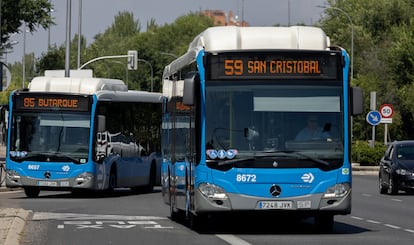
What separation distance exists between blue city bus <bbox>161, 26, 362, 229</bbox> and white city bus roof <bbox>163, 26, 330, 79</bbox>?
0.02 meters

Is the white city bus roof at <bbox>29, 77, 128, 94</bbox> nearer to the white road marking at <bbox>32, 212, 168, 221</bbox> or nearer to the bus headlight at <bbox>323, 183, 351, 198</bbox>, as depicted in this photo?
the white road marking at <bbox>32, 212, 168, 221</bbox>

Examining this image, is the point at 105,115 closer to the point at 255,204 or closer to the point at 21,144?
the point at 21,144

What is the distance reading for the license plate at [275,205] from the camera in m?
18.5

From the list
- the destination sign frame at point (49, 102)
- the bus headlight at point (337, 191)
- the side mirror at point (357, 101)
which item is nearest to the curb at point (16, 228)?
the bus headlight at point (337, 191)

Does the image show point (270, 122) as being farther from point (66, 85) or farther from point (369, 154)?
point (369, 154)

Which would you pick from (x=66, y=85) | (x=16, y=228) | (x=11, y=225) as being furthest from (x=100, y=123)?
(x=16, y=228)

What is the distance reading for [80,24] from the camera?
61.8 m

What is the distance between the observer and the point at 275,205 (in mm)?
Result: 18484

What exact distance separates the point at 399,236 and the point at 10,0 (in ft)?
155

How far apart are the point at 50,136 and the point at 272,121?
15.5 m

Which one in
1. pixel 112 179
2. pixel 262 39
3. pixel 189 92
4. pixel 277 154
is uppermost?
pixel 262 39

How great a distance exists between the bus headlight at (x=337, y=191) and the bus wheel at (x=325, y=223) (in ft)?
4.02

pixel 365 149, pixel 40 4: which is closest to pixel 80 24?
pixel 40 4

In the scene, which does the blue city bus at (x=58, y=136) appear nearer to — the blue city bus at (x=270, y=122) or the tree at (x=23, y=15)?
the blue city bus at (x=270, y=122)
